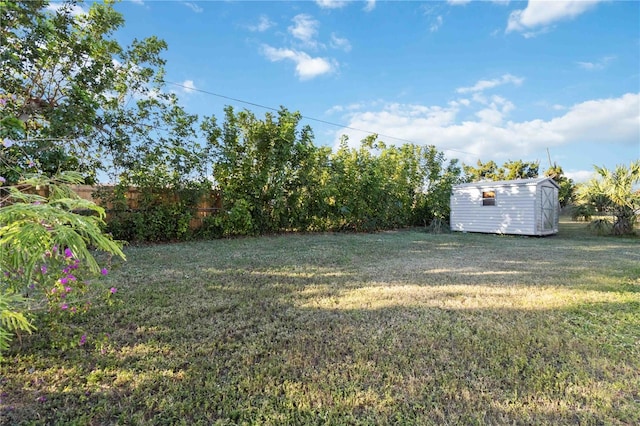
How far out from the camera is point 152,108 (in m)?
6.74

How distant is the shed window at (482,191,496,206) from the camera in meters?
10.4

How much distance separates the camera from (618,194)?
905cm

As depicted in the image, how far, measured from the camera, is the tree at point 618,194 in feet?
29.2

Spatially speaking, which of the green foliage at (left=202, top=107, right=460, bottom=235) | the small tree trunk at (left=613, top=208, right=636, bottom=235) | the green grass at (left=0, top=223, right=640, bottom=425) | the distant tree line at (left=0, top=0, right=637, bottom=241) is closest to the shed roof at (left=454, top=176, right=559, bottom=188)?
the green foliage at (left=202, top=107, right=460, bottom=235)

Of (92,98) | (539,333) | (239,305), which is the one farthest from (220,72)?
(539,333)

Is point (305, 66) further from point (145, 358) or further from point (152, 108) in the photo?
point (145, 358)

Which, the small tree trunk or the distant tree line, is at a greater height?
the distant tree line

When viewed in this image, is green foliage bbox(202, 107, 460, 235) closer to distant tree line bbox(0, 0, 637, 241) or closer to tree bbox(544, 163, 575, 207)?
distant tree line bbox(0, 0, 637, 241)

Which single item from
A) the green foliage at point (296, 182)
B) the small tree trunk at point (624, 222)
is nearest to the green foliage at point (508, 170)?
the green foliage at point (296, 182)

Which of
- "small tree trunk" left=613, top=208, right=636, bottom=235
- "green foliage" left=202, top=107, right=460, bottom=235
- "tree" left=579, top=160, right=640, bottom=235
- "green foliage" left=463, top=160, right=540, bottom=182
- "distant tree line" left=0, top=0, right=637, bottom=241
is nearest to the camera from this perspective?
"distant tree line" left=0, top=0, right=637, bottom=241

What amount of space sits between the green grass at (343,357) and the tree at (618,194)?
305 inches

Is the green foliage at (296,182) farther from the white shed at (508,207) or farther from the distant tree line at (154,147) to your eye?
the white shed at (508,207)

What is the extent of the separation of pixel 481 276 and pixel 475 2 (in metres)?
6.96

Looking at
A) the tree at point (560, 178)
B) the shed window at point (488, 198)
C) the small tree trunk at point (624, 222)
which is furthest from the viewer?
the tree at point (560, 178)
